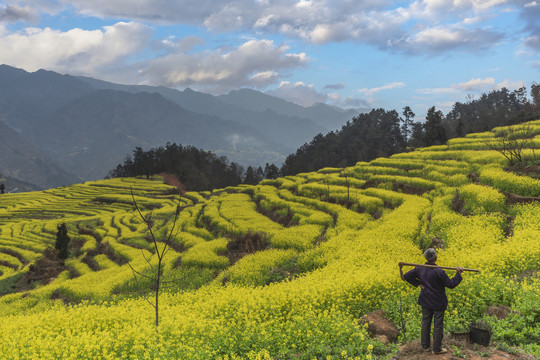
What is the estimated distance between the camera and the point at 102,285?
23.4 meters

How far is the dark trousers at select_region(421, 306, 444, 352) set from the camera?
286 inches

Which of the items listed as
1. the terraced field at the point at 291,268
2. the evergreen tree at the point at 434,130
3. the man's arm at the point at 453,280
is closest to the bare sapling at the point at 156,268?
the terraced field at the point at 291,268

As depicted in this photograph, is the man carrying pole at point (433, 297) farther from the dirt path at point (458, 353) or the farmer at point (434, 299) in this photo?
the dirt path at point (458, 353)

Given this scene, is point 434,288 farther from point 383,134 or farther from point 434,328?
point 383,134

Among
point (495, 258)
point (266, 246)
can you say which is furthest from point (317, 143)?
point (495, 258)

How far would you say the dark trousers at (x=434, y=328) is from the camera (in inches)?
286

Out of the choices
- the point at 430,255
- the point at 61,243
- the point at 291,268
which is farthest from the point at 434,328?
the point at 61,243

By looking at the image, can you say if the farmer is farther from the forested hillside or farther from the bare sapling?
the forested hillside

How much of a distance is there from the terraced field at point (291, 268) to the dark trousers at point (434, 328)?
1001 millimetres

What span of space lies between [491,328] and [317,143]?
367 feet

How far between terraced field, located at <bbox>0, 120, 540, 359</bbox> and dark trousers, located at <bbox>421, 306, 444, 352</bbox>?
1.00 m

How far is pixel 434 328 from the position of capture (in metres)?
7.29

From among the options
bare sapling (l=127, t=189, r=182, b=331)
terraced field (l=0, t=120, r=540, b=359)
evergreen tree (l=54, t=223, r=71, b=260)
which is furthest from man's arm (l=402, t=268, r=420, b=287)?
evergreen tree (l=54, t=223, r=71, b=260)

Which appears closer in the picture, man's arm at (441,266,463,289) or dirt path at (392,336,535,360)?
man's arm at (441,266,463,289)
